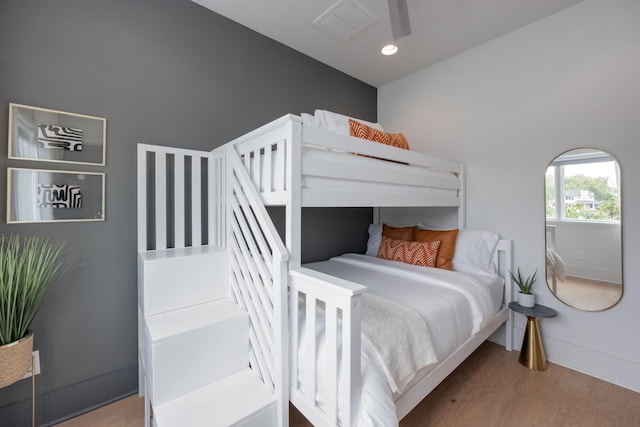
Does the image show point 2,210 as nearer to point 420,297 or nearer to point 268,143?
point 268,143

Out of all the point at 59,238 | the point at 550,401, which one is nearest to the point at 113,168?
the point at 59,238

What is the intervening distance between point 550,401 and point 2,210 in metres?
3.15

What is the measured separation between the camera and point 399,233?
2.62 meters

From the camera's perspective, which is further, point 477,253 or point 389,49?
point 389,49

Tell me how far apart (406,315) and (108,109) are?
2023 millimetres

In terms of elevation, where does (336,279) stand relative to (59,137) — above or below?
below

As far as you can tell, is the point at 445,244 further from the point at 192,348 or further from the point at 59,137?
the point at 59,137

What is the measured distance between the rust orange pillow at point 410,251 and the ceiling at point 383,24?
68.4 inches

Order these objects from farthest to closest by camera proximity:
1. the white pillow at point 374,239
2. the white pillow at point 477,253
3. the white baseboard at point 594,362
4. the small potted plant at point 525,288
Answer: the white pillow at point 374,239 < the white pillow at point 477,253 < the small potted plant at point 525,288 < the white baseboard at point 594,362

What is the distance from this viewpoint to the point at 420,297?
4.97 feet

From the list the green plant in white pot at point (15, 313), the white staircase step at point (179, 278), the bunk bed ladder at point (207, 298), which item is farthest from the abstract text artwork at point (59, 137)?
the white staircase step at point (179, 278)

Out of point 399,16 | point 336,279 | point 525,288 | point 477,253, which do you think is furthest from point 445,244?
point 399,16

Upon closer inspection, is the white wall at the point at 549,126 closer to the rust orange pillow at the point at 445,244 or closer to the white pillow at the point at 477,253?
the white pillow at the point at 477,253

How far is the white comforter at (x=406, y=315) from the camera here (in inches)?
39.0
